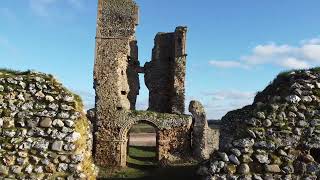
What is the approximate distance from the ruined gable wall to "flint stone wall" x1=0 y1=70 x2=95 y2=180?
57.0 ft

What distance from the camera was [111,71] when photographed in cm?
2542

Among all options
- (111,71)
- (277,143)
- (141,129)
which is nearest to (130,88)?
(111,71)

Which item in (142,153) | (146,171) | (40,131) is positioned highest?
(40,131)

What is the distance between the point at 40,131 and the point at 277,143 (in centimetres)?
371

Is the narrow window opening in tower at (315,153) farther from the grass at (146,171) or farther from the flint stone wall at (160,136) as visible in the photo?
the flint stone wall at (160,136)

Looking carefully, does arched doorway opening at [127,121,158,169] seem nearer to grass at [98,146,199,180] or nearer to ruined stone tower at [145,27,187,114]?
grass at [98,146,199,180]

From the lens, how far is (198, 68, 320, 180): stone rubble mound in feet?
23.2

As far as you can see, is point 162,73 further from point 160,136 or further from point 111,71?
point 160,136

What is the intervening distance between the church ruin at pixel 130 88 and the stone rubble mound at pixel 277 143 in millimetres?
16722

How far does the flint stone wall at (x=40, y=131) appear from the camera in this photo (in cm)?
710

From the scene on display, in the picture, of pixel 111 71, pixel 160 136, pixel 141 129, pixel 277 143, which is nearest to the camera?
pixel 277 143

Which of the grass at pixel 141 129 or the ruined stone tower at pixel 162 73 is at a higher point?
the ruined stone tower at pixel 162 73

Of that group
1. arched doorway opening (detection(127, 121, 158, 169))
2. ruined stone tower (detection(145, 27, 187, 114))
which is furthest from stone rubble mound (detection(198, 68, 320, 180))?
ruined stone tower (detection(145, 27, 187, 114))

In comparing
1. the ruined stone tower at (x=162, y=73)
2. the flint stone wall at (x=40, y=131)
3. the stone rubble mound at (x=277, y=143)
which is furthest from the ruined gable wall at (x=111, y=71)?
the stone rubble mound at (x=277, y=143)
